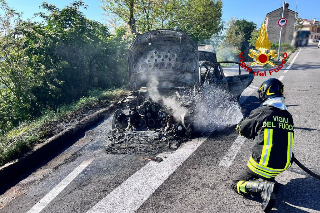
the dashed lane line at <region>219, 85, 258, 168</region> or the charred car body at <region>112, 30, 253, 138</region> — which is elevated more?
the charred car body at <region>112, 30, 253, 138</region>

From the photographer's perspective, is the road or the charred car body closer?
the road

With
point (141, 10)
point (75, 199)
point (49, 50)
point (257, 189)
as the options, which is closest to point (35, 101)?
point (49, 50)

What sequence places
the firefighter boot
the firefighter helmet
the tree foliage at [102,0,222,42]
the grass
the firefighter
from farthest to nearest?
1. the tree foliage at [102,0,222,42]
2. the grass
3. the firefighter helmet
4. the firefighter
5. the firefighter boot

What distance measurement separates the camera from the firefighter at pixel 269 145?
3.03 metres

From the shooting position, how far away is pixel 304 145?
4.81m

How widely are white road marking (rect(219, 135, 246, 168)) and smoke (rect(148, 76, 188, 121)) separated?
133cm

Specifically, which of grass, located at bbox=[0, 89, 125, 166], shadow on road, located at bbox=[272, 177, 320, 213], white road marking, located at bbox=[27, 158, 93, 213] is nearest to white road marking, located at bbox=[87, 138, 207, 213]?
white road marking, located at bbox=[27, 158, 93, 213]

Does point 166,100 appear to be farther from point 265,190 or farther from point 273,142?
point 265,190

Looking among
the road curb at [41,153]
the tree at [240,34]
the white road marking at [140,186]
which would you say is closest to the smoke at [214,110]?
the white road marking at [140,186]

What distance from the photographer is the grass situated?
496cm

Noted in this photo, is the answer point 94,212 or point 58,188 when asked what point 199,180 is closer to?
point 94,212

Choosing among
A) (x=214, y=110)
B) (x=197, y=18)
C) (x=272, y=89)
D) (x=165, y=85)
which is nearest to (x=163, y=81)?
(x=165, y=85)

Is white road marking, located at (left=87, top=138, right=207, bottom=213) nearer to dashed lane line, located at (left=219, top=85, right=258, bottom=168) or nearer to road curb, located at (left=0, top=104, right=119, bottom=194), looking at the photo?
dashed lane line, located at (left=219, top=85, right=258, bottom=168)

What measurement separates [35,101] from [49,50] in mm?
1910
